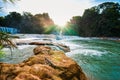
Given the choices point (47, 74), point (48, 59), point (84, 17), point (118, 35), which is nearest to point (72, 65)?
point (48, 59)

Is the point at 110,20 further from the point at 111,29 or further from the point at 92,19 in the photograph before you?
the point at 92,19

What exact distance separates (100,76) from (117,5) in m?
69.6

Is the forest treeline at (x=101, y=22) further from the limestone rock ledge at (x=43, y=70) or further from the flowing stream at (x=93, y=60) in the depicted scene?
the limestone rock ledge at (x=43, y=70)

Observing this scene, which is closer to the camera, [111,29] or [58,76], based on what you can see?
[58,76]

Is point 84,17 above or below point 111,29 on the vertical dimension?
above

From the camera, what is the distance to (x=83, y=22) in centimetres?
9319

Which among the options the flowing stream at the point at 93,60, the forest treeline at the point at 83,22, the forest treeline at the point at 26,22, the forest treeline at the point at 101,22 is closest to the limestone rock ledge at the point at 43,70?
the flowing stream at the point at 93,60

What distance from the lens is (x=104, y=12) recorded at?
250 feet

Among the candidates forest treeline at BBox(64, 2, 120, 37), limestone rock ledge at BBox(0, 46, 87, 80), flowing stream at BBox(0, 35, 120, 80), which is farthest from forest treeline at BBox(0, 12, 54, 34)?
limestone rock ledge at BBox(0, 46, 87, 80)

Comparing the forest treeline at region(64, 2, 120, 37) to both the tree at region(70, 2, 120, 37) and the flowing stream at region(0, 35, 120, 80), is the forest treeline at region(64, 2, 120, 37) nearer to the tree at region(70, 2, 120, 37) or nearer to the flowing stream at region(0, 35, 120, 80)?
the tree at region(70, 2, 120, 37)

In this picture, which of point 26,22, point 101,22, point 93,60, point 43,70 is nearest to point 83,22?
point 101,22

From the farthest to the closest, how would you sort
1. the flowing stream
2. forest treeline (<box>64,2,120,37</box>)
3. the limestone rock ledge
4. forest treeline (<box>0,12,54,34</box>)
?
1. forest treeline (<box>0,12,54,34</box>)
2. forest treeline (<box>64,2,120,37</box>)
3. the flowing stream
4. the limestone rock ledge

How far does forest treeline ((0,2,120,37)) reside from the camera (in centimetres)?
6888

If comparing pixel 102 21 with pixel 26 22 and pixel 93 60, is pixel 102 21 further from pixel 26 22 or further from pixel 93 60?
pixel 93 60
